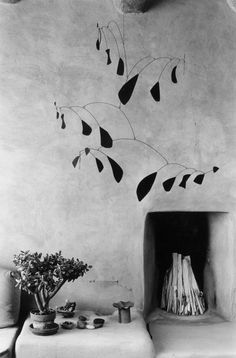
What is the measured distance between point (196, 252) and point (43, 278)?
173 cm

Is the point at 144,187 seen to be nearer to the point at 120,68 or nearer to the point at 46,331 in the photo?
the point at 120,68

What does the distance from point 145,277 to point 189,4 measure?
2362 millimetres

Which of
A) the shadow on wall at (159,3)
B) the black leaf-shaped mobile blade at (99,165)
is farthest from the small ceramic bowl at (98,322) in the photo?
the shadow on wall at (159,3)

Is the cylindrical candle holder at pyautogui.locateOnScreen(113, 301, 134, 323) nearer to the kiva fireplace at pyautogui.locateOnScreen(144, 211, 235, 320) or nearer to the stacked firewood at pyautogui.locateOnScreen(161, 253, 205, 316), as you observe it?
the kiva fireplace at pyautogui.locateOnScreen(144, 211, 235, 320)

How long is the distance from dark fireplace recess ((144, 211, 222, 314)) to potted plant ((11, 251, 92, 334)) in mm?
1178

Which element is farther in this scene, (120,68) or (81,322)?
(120,68)

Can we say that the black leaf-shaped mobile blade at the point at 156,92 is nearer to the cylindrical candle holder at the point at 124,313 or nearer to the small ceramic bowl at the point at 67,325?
the cylindrical candle holder at the point at 124,313

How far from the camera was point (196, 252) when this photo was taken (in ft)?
14.1

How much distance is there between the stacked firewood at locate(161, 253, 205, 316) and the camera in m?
3.97

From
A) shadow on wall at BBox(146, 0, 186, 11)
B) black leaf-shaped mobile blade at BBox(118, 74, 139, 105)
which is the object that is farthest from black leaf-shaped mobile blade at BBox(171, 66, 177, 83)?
shadow on wall at BBox(146, 0, 186, 11)

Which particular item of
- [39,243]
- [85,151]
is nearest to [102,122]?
[85,151]

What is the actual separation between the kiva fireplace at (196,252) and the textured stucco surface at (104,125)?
10.0 inches

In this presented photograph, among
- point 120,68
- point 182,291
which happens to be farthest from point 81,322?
point 120,68

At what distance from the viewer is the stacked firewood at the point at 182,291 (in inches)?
156
